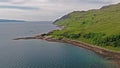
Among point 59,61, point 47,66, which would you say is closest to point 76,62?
point 59,61

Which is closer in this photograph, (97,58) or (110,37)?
(97,58)

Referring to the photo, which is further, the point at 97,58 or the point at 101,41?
the point at 101,41

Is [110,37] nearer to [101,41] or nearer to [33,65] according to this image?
[101,41]

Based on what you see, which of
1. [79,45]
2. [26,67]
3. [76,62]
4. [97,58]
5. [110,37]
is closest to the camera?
[26,67]

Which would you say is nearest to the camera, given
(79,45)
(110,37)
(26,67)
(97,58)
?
(26,67)

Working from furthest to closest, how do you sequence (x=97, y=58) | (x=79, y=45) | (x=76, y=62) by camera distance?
(x=79, y=45)
(x=97, y=58)
(x=76, y=62)

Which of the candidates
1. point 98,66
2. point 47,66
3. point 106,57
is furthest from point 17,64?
point 106,57

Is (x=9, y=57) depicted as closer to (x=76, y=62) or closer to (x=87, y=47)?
(x=76, y=62)

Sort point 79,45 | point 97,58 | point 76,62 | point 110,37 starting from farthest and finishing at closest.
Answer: point 79,45, point 110,37, point 97,58, point 76,62
